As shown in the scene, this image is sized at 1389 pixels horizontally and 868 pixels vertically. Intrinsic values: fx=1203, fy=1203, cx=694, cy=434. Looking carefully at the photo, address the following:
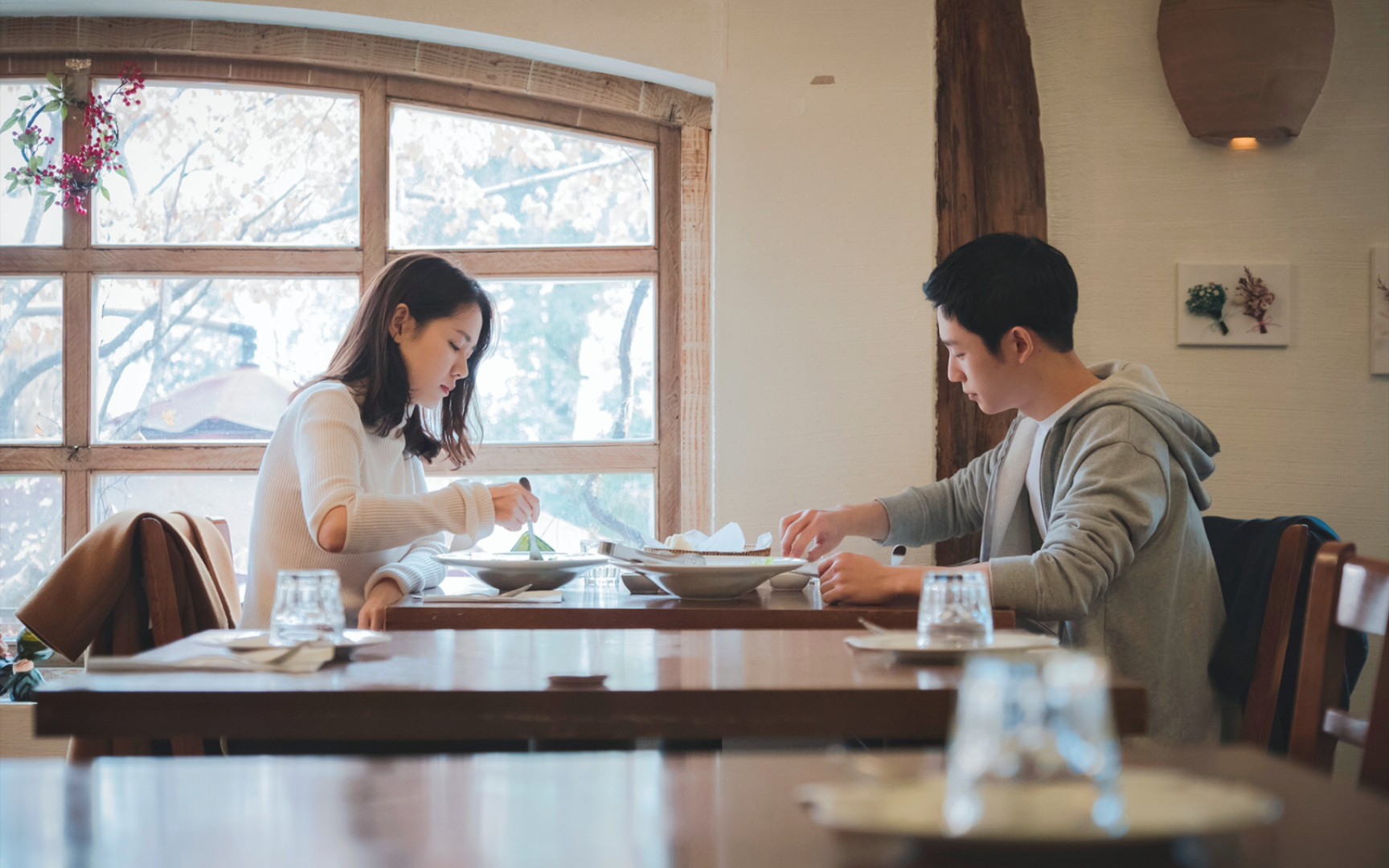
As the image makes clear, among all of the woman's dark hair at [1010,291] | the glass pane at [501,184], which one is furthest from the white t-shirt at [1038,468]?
the glass pane at [501,184]

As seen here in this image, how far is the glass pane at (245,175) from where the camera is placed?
318cm

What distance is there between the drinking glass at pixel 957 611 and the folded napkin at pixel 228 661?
636 millimetres

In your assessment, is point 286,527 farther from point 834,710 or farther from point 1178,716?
point 1178,716

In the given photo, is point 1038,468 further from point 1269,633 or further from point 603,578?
point 603,578

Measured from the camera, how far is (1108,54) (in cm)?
286

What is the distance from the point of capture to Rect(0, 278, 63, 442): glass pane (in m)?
3.16

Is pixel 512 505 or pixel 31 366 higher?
pixel 31 366

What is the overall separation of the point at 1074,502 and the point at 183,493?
233cm

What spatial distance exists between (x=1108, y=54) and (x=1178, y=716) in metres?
1.66

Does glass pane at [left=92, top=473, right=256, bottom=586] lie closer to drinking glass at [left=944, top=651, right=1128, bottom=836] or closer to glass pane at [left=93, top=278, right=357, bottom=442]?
glass pane at [left=93, top=278, right=357, bottom=442]

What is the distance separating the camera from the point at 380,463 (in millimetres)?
2297

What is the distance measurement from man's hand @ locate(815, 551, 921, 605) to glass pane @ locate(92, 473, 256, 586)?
189 centimetres

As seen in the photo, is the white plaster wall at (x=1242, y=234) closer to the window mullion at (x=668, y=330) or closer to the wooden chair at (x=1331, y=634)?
the window mullion at (x=668, y=330)

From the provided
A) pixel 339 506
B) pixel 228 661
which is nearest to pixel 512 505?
pixel 339 506
